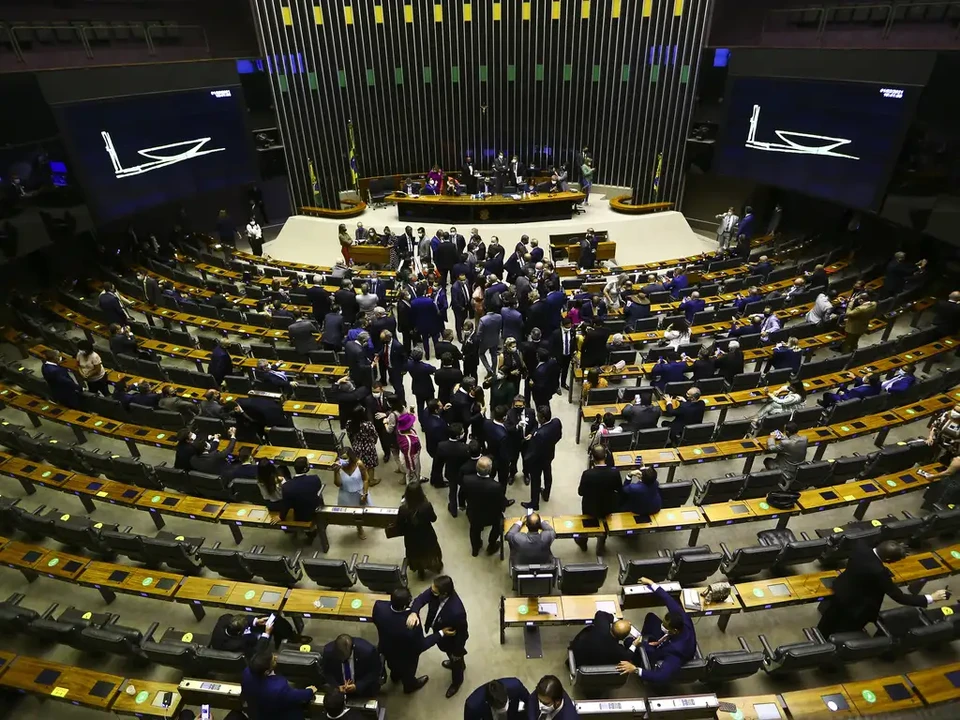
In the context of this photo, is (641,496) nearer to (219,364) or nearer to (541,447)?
(541,447)

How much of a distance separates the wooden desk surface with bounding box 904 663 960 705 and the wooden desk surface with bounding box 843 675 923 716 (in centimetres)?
7

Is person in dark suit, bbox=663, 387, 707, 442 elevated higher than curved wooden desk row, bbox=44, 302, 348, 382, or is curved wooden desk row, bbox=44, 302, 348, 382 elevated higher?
person in dark suit, bbox=663, 387, 707, 442

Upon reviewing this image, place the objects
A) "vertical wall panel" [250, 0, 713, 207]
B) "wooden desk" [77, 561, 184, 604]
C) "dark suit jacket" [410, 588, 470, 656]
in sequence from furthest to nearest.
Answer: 1. "vertical wall panel" [250, 0, 713, 207]
2. "wooden desk" [77, 561, 184, 604]
3. "dark suit jacket" [410, 588, 470, 656]

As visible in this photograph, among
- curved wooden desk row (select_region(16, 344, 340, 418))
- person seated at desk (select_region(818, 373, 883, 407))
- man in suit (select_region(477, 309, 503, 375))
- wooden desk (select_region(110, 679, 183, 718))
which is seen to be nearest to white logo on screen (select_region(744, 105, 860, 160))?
person seated at desk (select_region(818, 373, 883, 407))

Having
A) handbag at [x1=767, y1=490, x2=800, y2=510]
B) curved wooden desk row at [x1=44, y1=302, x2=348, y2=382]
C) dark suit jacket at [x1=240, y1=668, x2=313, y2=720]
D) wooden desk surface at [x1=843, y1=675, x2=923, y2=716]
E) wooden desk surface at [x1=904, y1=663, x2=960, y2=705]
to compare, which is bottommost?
curved wooden desk row at [x1=44, y1=302, x2=348, y2=382]

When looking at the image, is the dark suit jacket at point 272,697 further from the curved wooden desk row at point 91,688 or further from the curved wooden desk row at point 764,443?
the curved wooden desk row at point 764,443

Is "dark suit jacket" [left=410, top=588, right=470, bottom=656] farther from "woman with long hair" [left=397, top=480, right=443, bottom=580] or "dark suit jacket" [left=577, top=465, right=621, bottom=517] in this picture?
"dark suit jacket" [left=577, top=465, right=621, bottom=517]

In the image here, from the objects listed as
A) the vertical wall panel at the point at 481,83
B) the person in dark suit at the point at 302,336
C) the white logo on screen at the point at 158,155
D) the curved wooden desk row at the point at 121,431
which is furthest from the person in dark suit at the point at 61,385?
the vertical wall panel at the point at 481,83

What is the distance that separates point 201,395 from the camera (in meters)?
8.23

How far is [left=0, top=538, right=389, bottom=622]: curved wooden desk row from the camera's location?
489cm

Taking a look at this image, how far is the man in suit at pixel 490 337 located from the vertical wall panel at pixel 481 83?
36.8 ft

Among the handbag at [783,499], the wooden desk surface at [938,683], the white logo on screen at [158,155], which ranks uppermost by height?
the white logo on screen at [158,155]

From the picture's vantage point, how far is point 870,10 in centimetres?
1202

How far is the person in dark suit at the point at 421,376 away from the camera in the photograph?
7.02 metres
